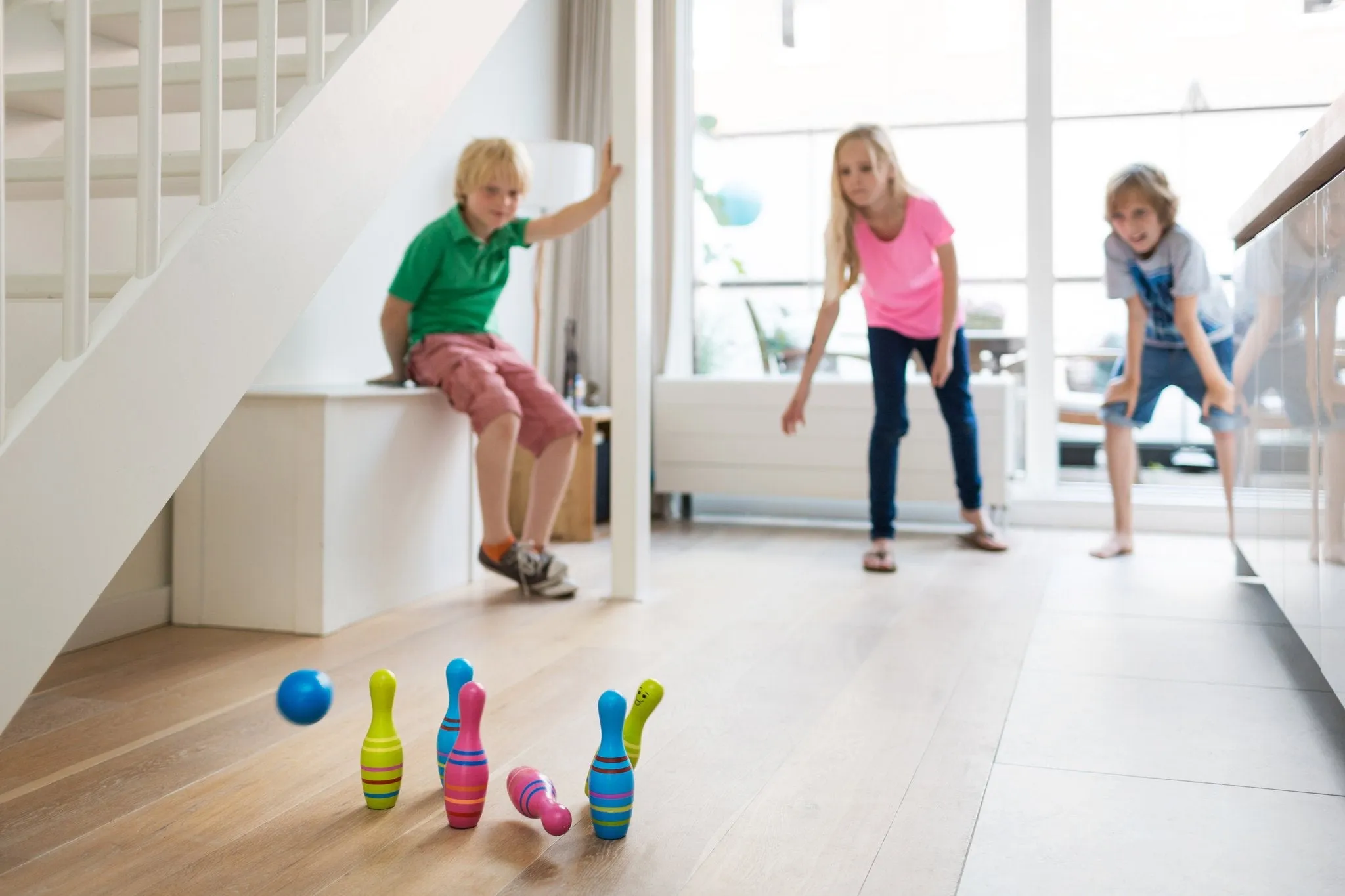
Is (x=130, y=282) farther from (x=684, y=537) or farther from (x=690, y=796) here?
(x=684, y=537)

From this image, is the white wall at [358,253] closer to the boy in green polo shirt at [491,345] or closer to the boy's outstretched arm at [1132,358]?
the boy in green polo shirt at [491,345]

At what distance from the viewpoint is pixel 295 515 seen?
2514mm

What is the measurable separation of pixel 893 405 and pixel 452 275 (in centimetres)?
129

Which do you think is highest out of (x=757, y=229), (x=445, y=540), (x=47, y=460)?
(x=757, y=229)

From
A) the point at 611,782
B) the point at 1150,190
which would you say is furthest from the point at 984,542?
the point at 611,782

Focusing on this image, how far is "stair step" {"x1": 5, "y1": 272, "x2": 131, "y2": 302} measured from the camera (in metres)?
1.53

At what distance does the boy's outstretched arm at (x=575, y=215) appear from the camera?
2850mm

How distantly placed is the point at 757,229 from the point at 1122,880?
3.74 metres

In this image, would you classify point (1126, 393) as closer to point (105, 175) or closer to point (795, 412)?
point (795, 412)

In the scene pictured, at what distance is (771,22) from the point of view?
4723 mm

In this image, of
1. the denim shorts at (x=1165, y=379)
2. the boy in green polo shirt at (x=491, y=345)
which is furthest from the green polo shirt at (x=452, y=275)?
the denim shorts at (x=1165, y=379)

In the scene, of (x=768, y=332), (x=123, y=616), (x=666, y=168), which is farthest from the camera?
(x=768, y=332)

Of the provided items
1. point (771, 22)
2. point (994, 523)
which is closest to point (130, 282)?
point (994, 523)

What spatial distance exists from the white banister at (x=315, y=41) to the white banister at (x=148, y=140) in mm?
270
